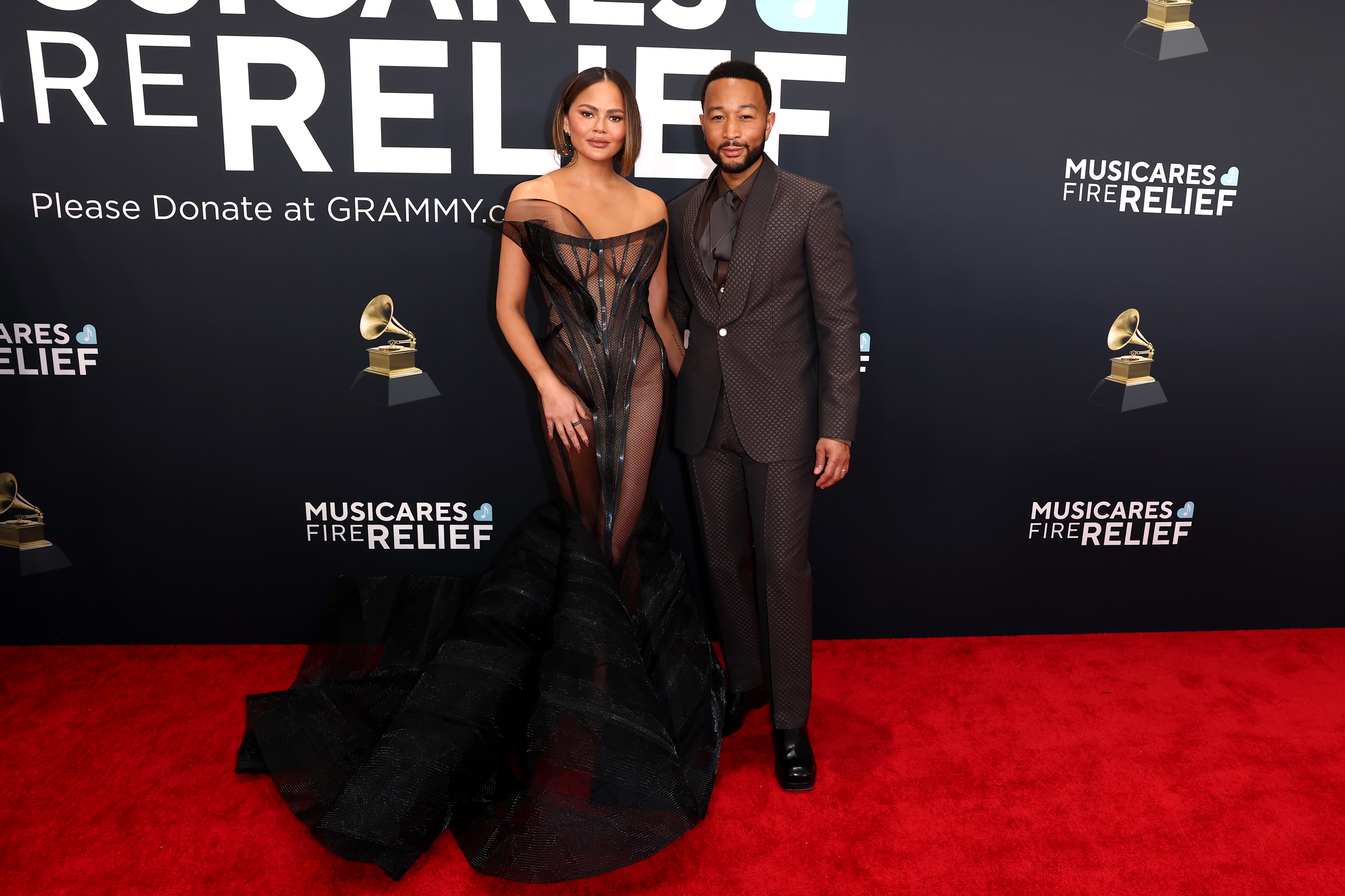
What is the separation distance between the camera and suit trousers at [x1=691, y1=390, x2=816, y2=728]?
8.11ft

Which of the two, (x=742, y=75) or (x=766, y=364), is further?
(x=766, y=364)

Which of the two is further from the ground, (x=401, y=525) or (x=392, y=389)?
(x=392, y=389)

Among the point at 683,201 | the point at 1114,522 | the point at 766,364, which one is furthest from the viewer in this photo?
the point at 1114,522

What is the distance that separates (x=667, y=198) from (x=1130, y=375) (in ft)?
5.61

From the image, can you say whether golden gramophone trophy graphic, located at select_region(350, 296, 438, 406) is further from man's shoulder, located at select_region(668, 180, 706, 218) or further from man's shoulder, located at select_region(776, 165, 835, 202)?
man's shoulder, located at select_region(776, 165, 835, 202)

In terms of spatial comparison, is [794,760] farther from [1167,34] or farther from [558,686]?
[1167,34]

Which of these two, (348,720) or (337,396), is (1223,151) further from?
(348,720)

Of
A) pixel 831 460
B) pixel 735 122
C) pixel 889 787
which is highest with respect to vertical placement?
pixel 735 122

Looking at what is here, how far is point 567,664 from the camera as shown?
2.38 meters

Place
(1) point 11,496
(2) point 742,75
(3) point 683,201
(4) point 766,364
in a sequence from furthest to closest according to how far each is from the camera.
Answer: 1. (1) point 11,496
2. (3) point 683,201
3. (4) point 766,364
4. (2) point 742,75

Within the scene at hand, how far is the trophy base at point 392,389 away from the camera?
9.82 feet

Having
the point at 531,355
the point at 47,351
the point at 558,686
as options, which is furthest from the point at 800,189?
the point at 47,351

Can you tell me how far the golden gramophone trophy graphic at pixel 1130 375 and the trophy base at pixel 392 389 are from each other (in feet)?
7.46

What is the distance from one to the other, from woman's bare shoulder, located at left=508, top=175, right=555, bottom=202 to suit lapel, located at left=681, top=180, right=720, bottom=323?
0.36 meters
